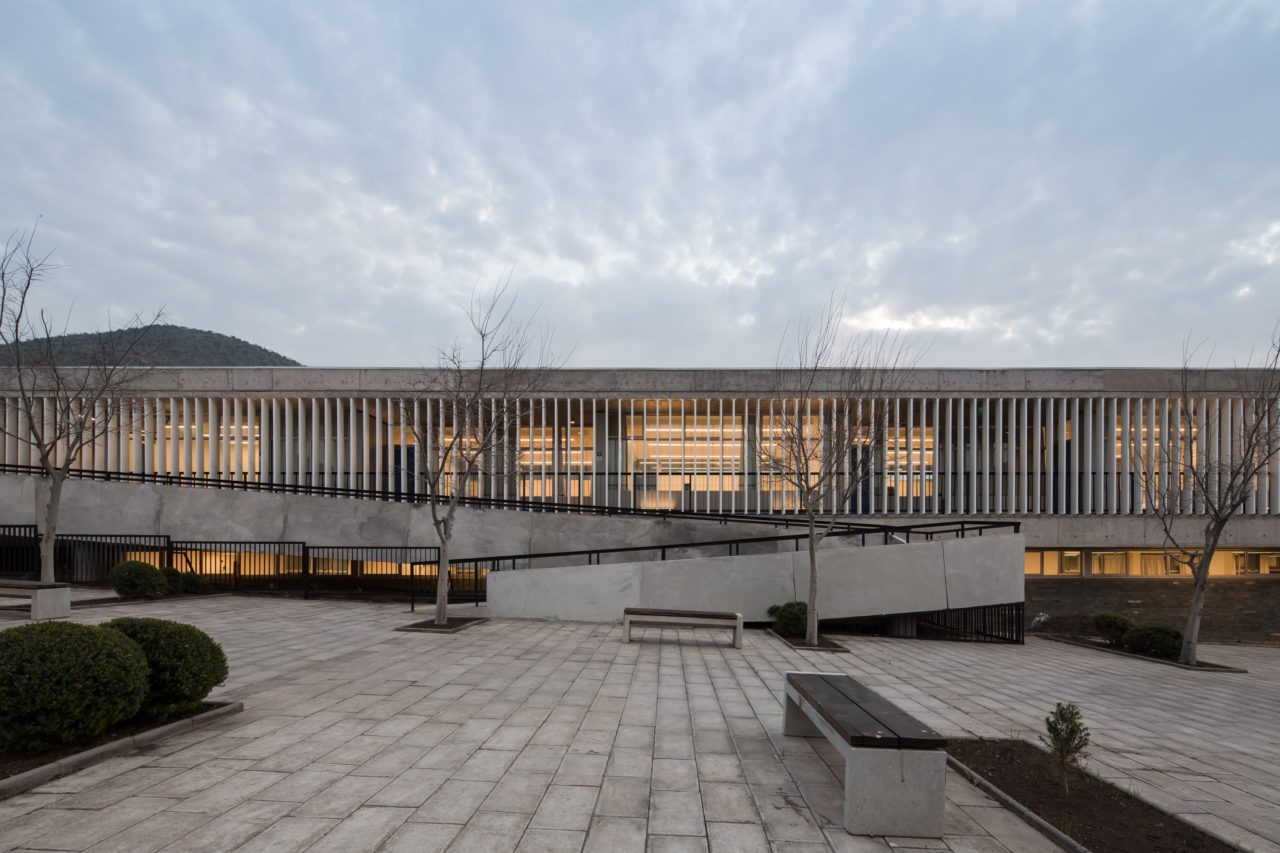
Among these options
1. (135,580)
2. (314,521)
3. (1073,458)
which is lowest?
(135,580)

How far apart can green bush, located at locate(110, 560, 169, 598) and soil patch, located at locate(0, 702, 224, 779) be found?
40.5 feet

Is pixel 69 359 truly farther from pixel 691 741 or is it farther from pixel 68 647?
pixel 691 741

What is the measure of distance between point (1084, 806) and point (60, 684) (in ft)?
26.8

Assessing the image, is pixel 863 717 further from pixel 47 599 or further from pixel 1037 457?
pixel 1037 457

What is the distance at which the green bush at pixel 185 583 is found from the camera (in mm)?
17203

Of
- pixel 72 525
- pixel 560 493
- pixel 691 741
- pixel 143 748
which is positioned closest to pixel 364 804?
pixel 143 748

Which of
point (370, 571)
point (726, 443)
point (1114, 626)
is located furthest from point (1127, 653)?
point (370, 571)

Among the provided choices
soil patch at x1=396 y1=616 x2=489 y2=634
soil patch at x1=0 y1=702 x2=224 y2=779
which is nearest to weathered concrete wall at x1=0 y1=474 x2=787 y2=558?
soil patch at x1=396 y1=616 x2=489 y2=634

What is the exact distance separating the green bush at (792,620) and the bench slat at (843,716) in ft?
26.1

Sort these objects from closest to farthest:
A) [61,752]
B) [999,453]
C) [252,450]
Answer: [61,752], [999,453], [252,450]

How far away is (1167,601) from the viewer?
22.6 m

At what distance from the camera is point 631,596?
15.0 m

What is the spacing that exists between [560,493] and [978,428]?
17111 mm

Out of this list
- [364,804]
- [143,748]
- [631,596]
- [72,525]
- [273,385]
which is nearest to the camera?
[364,804]
